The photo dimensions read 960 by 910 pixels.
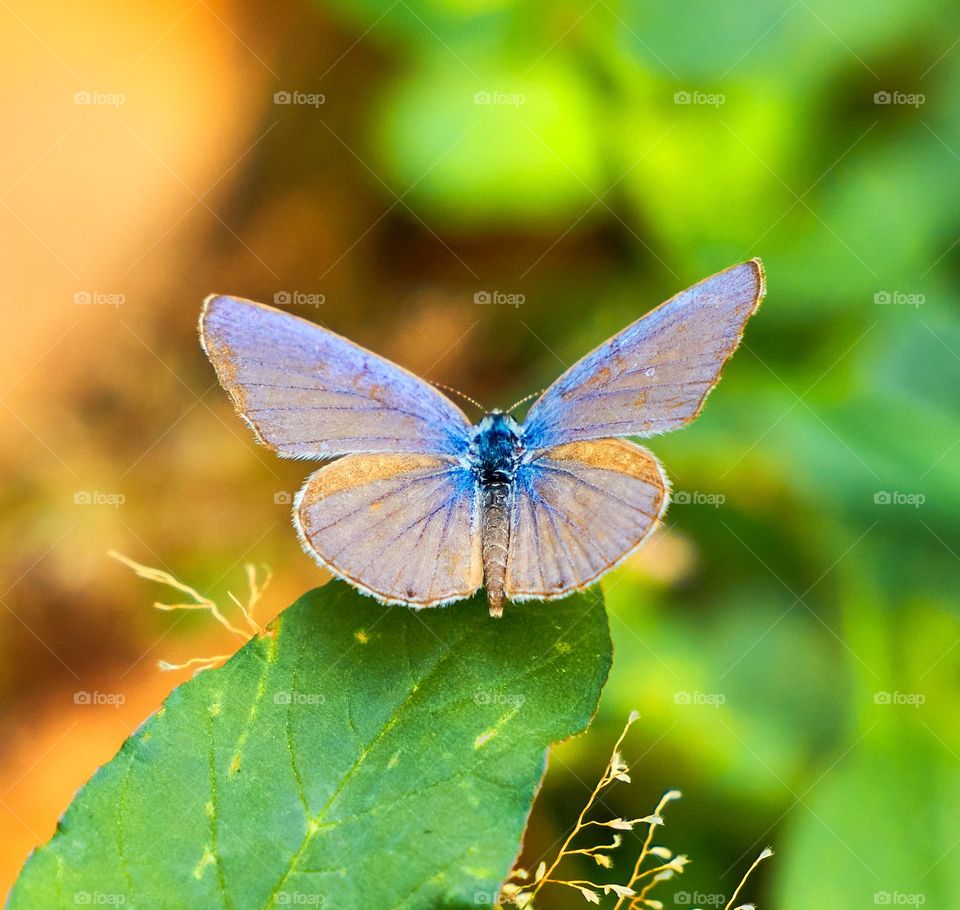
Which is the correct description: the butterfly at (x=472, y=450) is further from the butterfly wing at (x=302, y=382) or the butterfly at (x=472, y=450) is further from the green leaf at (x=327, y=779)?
the green leaf at (x=327, y=779)

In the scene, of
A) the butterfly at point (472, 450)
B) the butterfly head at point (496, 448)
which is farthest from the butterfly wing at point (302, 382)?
the butterfly head at point (496, 448)

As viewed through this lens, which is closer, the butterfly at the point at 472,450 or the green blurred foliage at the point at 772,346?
the butterfly at the point at 472,450

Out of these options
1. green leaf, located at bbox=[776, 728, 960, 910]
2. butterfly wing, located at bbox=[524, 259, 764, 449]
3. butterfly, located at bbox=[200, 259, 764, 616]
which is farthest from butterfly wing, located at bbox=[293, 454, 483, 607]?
green leaf, located at bbox=[776, 728, 960, 910]

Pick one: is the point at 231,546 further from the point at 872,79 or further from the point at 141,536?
the point at 872,79

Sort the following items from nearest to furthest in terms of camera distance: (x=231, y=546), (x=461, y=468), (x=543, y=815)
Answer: (x=461, y=468) → (x=543, y=815) → (x=231, y=546)

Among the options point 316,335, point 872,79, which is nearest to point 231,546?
point 316,335

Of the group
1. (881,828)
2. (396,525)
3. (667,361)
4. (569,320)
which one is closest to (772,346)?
(569,320)

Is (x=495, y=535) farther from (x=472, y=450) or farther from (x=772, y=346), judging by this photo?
(x=772, y=346)
